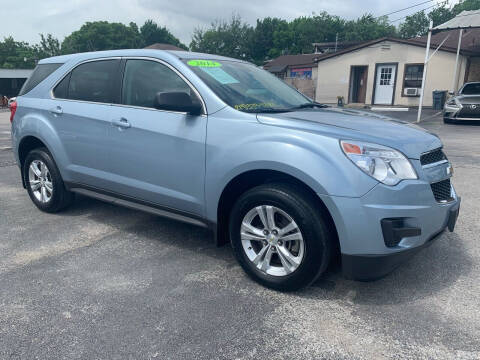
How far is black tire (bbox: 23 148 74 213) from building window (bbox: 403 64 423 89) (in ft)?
70.6

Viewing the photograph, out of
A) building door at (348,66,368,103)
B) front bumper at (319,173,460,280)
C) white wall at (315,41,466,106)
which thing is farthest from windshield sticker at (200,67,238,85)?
building door at (348,66,368,103)

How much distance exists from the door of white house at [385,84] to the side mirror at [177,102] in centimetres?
2221

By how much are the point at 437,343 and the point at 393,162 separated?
1132 millimetres

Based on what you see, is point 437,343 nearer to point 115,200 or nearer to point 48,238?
point 115,200

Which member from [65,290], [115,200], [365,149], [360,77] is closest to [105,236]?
[115,200]

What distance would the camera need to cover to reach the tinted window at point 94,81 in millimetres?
3975

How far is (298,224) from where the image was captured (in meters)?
2.80

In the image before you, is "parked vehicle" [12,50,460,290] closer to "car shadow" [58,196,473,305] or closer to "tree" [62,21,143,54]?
"car shadow" [58,196,473,305]

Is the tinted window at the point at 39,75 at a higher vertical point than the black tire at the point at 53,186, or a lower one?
higher

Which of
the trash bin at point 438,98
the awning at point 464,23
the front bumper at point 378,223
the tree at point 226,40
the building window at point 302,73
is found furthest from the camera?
the tree at point 226,40

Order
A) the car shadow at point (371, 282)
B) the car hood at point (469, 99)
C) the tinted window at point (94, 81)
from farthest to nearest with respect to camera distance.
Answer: the car hood at point (469, 99)
the tinted window at point (94, 81)
the car shadow at point (371, 282)

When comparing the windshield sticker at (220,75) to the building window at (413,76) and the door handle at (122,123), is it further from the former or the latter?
the building window at (413,76)

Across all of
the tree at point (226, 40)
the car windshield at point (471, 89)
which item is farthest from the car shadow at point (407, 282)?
the tree at point (226, 40)

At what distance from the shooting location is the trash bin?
20.3 meters
